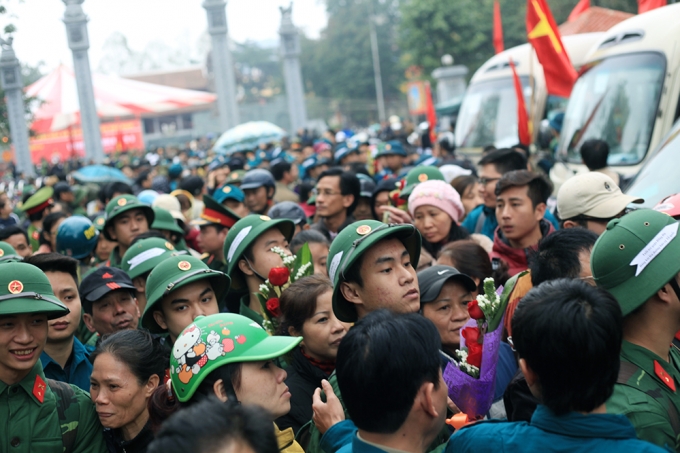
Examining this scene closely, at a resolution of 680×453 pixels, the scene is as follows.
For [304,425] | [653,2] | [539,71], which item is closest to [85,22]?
[539,71]

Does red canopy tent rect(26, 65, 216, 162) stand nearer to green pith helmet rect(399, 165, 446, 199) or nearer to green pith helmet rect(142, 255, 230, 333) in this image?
green pith helmet rect(399, 165, 446, 199)

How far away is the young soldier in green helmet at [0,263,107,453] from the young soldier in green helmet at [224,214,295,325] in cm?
167

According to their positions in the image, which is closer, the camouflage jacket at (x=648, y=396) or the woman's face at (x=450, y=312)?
the camouflage jacket at (x=648, y=396)

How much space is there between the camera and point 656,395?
8.27 feet

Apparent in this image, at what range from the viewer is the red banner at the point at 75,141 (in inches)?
2017

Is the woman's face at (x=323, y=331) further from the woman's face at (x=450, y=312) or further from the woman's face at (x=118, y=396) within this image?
the woman's face at (x=118, y=396)

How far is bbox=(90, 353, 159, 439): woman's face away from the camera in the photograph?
3389 mm

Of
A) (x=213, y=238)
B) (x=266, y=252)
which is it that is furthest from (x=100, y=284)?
(x=213, y=238)

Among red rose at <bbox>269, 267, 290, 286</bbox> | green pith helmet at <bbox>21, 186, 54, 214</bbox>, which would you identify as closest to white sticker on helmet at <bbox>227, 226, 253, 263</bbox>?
red rose at <bbox>269, 267, 290, 286</bbox>

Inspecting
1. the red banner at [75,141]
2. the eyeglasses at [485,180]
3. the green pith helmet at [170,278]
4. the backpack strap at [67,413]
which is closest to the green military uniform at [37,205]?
the green pith helmet at [170,278]

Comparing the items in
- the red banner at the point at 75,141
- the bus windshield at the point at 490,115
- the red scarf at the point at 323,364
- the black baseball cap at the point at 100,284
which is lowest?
the red scarf at the point at 323,364

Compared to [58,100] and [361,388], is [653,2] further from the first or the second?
[58,100]

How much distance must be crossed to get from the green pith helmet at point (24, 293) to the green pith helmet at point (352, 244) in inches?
48.0

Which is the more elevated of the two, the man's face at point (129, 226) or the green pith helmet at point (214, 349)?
the man's face at point (129, 226)
